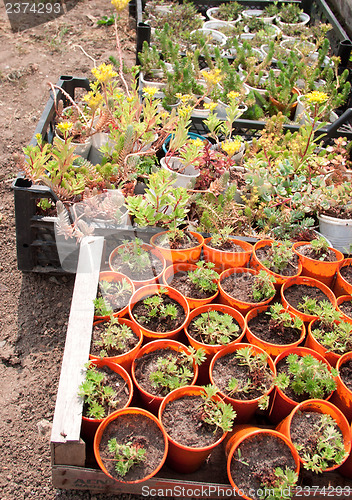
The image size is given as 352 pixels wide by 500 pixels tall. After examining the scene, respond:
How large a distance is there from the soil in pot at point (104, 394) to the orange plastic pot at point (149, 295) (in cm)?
25

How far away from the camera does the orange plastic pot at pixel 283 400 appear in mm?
1896

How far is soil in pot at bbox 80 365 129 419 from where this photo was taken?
1.78m

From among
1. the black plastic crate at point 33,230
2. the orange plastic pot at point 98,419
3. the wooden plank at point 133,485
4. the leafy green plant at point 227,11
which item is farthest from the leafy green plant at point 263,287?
the leafy green plant at point 227,11

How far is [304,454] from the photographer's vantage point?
173 centimetres

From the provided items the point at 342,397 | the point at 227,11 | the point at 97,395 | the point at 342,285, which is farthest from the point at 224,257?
the point at 227,11

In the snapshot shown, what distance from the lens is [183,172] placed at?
298cm

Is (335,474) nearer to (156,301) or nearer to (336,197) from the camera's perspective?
(156,301)

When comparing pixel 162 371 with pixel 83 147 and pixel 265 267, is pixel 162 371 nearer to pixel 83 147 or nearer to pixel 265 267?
pixel 265 267

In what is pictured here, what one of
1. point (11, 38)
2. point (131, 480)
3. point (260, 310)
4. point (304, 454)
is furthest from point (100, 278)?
point (11, 38)

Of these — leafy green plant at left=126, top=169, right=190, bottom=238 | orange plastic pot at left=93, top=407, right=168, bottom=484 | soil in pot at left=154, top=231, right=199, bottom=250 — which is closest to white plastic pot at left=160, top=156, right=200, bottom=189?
leafy green plant at left=126, top=169, right=190, bottom=238

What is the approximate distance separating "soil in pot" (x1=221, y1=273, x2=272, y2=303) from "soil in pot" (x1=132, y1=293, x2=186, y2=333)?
0.30 meters

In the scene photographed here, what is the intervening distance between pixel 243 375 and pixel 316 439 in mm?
385

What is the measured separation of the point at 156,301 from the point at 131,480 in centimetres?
78

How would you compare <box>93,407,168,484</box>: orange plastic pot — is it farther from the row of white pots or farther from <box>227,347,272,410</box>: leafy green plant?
the row of white pots
